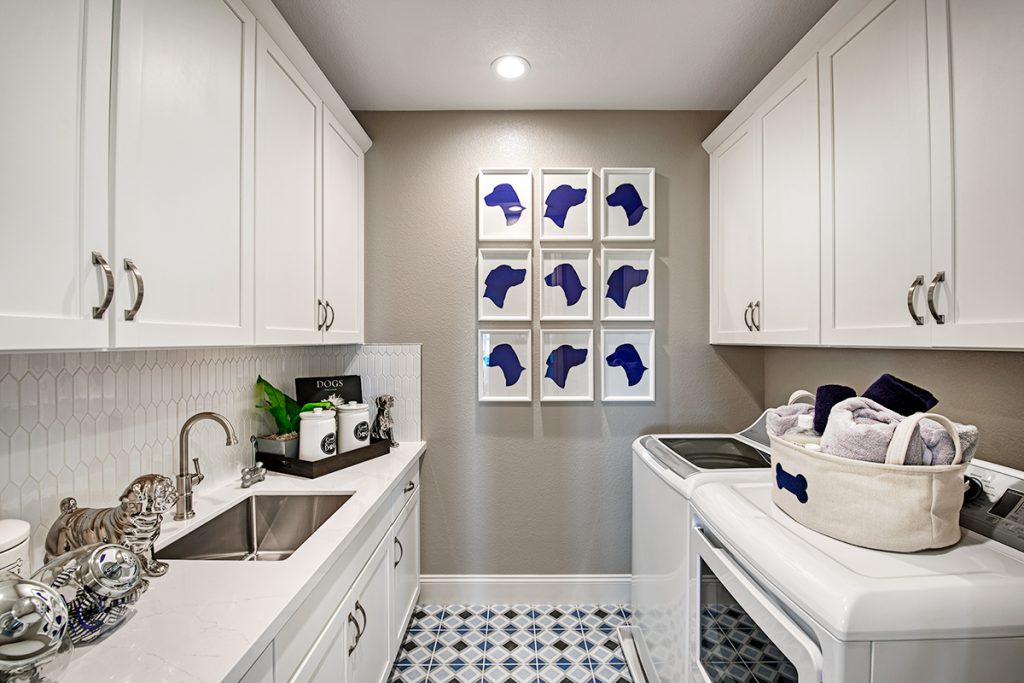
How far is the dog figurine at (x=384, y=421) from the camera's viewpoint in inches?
87.3

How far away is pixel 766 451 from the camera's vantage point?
6.13 ft

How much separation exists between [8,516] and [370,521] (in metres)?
0.83

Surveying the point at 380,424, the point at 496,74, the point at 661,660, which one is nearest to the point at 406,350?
the point at 380,424

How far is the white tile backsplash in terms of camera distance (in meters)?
0.99

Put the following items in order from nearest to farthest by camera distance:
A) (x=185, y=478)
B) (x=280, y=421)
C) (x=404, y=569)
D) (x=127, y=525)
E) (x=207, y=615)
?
(x=207, y=615), (x=127, y=525), (x=185, y=478), (x=280, y=421), (x=404, y=569)

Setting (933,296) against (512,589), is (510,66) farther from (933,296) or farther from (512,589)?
(512,589)

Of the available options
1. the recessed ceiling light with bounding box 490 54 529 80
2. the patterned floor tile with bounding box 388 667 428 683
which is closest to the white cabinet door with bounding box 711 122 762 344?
the recessed ceiling light with bounding box 490 54 529 80

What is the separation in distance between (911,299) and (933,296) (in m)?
0.05

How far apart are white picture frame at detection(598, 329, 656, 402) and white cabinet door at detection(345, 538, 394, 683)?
1260mm

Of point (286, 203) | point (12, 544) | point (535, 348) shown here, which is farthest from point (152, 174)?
point (535, 348)

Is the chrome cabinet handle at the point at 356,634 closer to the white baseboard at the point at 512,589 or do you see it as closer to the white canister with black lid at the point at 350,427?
the white canister with black lid at the point at 350,427

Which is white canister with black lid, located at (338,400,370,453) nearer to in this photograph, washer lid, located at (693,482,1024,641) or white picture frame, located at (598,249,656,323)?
white picture frame, located at (598,249,656,323)

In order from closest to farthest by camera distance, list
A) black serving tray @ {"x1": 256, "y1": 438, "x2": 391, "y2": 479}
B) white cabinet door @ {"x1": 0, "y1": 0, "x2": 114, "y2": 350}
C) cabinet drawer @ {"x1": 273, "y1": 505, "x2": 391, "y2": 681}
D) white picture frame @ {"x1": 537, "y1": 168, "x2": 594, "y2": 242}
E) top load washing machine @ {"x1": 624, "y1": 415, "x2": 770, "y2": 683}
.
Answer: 1. white cabinet door @ {"x1": 0, "y1": 0, "x2": 114, "y2": 350}
2. cabinet drawer @ {"x1": 273, "y1": 505, "x2": 391, "y2": 681}
3. top load washing machine @ {"x1": 624, "y1": 415, "x2": 770, "y2": 683}
4. black serving tray @ {"x1": 256, "y1": 438, "x2": 391, "y2": 479}
5. white picture frame @ {"x1": 537, "y1": 168, "x2": 594, "y2": 242}

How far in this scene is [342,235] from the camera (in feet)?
6.65
